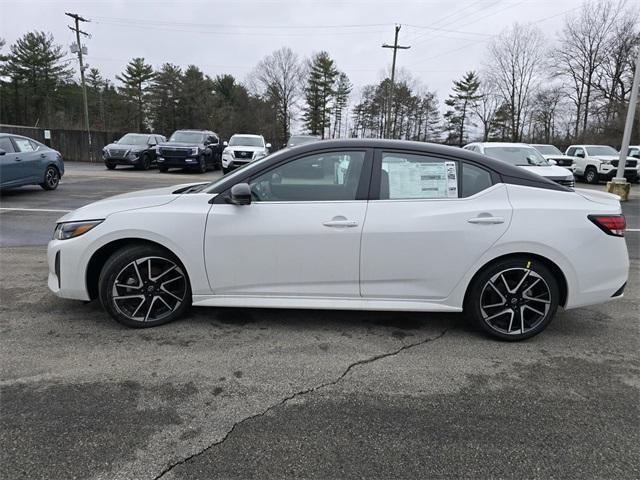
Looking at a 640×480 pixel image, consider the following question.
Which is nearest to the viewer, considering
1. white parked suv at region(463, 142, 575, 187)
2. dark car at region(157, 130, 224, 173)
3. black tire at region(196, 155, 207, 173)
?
white parked suv at region(463, 142, 575, 187)

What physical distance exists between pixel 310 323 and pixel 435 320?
115 cm

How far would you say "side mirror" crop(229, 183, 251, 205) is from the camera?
3488 millimetres

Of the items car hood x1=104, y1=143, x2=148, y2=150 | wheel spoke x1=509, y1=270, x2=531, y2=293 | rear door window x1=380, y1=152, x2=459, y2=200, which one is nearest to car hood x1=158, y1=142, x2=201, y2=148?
car hood x1=104, y1=143, x2=148, y2=150

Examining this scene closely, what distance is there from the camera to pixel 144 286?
3.69m

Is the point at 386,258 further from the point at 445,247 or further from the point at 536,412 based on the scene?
the point at 536,412

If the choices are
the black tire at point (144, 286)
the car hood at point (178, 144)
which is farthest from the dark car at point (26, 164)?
the black tire at point (144, 286)

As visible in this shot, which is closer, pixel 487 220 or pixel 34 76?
pixel 487 220

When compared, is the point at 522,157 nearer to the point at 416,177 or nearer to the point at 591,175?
the point at 416,177

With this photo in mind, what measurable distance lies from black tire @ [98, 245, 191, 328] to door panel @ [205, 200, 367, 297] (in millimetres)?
352

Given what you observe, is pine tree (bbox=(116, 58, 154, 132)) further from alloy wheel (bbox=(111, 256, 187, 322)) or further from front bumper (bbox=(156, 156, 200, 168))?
alloy wheel (bbox=(111, 256, 187, 322))

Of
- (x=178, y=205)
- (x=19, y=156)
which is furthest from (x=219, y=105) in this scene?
(x=178, y=205)

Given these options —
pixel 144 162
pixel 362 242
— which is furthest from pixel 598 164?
pixel 362 242

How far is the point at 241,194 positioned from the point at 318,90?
61.6m

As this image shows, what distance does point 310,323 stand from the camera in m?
3.92
